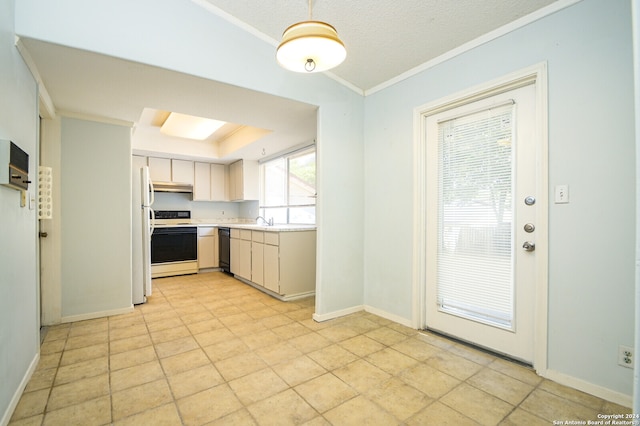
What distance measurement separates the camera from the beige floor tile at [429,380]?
1.85 metres

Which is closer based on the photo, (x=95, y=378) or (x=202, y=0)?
(x=95, y=378)

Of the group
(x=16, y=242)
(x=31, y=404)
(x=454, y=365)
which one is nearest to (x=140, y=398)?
(x=31, y=404)

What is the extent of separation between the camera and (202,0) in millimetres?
2287

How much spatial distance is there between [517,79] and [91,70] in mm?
3084

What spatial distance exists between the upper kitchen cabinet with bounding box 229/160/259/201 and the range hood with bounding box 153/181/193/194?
836 mm

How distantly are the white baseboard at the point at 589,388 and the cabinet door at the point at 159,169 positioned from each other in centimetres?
577

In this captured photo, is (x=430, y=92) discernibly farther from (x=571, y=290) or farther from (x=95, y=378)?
(x=95, y=378)

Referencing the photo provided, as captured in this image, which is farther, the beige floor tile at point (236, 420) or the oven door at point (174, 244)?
the oven door at point (174, 244)

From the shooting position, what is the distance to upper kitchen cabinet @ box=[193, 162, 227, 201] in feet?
19.0

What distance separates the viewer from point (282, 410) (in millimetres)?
1652

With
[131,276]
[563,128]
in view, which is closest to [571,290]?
[563,128]

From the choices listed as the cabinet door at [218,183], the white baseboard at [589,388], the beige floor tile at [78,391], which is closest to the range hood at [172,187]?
the cabinet door at [218,183]

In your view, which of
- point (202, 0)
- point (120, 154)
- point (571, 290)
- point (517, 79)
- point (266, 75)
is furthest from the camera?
point (120, 154)

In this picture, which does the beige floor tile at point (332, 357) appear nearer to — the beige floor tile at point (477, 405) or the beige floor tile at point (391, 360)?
the beige floor tile at point (391, 360)
